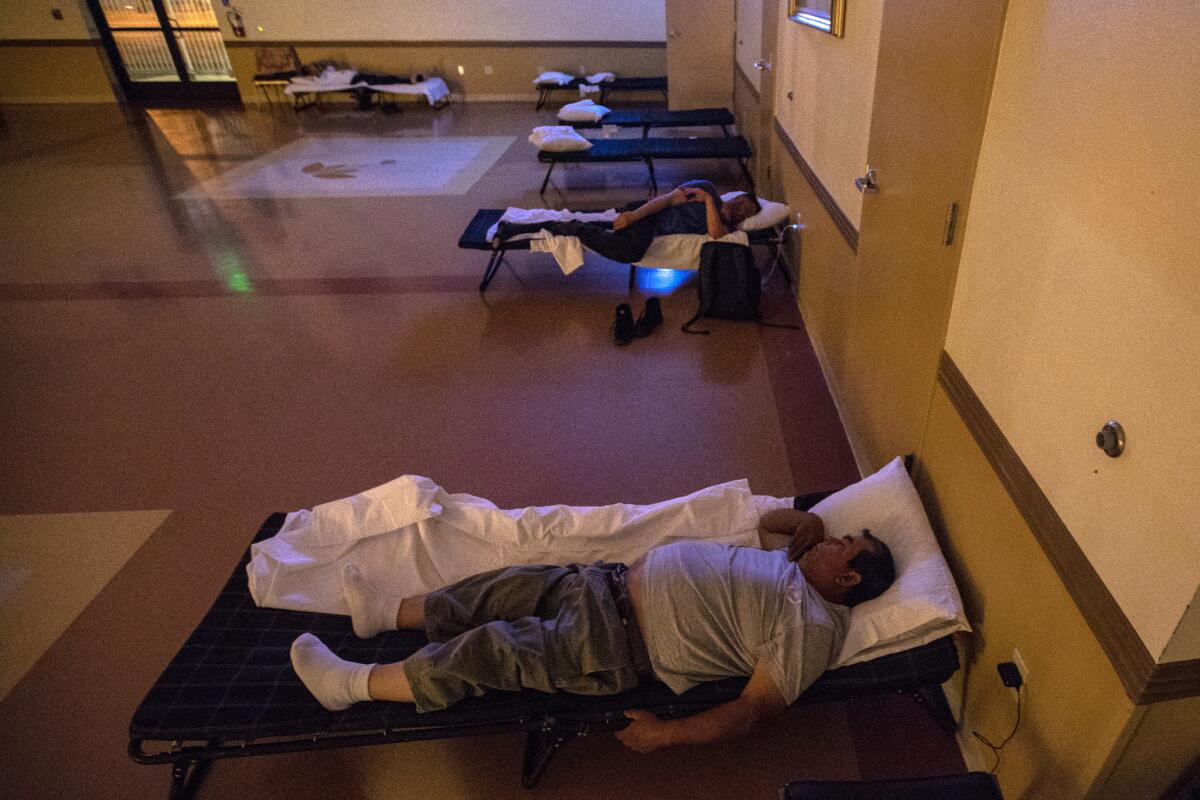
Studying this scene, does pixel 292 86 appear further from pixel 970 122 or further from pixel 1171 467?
pixel 1171 467

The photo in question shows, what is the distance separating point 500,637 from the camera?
1.49 metres

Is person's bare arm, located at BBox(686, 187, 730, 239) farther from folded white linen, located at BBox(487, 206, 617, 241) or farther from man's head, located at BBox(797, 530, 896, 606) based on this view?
man's head, located at BBox(797, 530, 896, 606)

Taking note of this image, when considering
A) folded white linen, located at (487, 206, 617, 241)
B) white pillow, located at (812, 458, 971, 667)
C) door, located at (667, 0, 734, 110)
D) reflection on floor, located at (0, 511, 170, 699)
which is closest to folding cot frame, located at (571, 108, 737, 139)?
door, located at (667, 0, 734, 110)

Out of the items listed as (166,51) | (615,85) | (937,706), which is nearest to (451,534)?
(937,706)

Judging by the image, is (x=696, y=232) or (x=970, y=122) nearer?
(x=970, y=122)

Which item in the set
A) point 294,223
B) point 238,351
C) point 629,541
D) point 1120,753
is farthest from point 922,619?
point 294,223

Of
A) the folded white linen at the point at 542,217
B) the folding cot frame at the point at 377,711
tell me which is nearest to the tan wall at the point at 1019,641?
the folding cot frame at the point at 377,711

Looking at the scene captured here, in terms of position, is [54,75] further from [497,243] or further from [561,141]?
[497,243]

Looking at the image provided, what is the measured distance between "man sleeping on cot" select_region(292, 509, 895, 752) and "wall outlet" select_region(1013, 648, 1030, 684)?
301mm

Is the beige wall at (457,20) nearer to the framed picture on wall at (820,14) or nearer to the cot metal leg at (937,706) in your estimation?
the framed picture on wall at (820,14)

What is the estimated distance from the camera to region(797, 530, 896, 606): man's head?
1.54m

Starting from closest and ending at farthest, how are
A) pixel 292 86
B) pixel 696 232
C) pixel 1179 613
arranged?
1. pixel 1179 613
2. pixel 696 232
3. pixel 292 86

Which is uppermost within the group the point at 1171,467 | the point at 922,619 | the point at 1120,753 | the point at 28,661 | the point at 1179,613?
the point at 1171,467

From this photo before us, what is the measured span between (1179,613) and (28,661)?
2.71m
